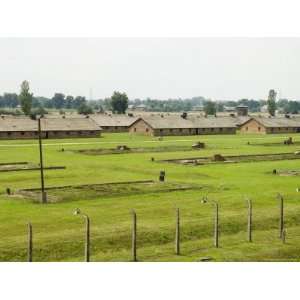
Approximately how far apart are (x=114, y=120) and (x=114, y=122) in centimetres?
45

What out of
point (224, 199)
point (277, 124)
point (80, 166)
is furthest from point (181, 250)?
point (277, 124)

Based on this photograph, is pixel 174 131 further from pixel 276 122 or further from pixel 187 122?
pixel 276 122

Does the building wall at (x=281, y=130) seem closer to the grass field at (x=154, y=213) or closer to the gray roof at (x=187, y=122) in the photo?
the gray roof at (x=187, y=122)

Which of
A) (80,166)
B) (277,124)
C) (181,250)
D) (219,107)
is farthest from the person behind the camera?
(219,107)

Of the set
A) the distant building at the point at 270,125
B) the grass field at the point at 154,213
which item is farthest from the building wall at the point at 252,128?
the grass field at the point at 154,213

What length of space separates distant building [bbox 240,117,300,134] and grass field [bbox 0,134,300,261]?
49.0 m

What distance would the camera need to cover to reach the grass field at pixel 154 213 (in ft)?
64.8

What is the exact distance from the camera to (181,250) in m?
19.9

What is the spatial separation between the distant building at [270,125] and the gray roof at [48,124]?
88.5ft

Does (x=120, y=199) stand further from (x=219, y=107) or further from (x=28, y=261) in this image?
(x=219, y=107)

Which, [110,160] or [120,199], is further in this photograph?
[110,160]

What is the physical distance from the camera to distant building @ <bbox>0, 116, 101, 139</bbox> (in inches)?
3019

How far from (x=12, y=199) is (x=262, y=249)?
1376 centimetres

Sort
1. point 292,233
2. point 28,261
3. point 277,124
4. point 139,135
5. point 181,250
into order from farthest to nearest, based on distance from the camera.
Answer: point 277,124 → point 139,135 → point 292,233 → point 181,250 → point 28,261
